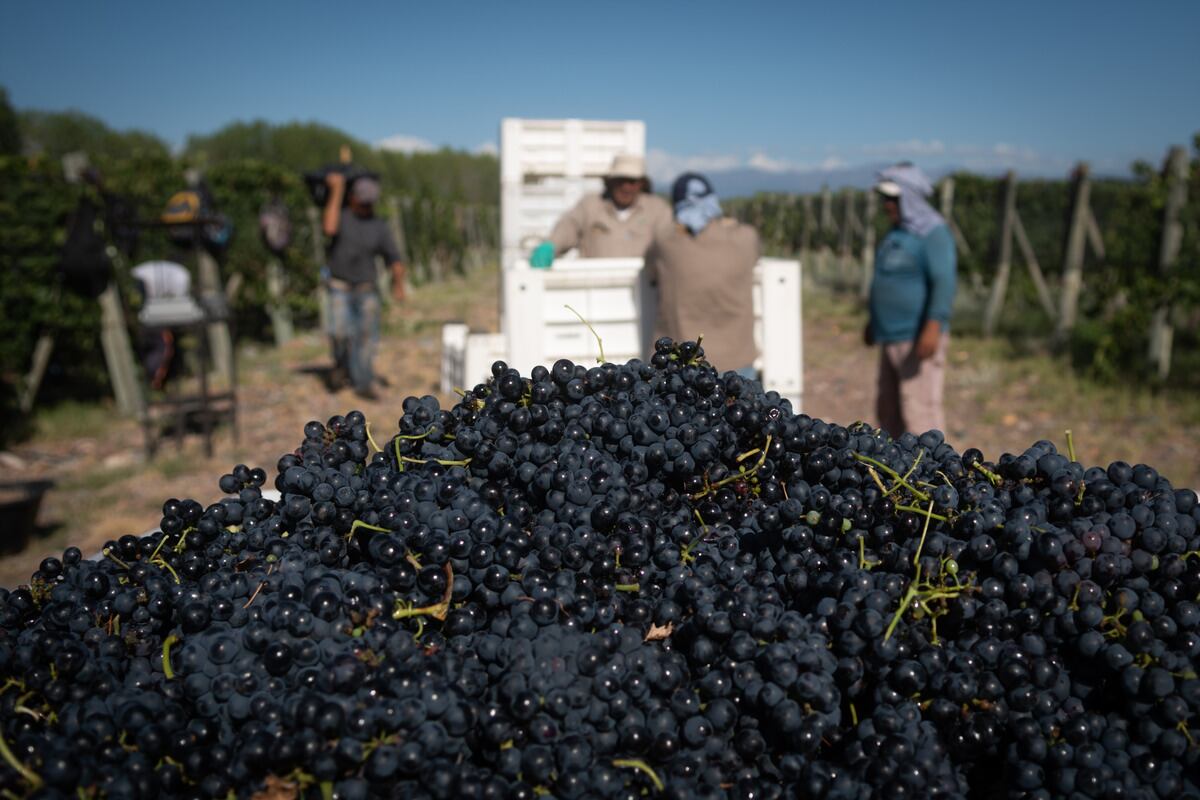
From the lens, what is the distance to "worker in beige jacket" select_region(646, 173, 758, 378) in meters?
4.77

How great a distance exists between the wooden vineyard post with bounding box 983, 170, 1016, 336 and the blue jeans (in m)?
8.73

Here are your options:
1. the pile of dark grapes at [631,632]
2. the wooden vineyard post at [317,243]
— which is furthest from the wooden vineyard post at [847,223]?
the pile of dark grapes at [631,632]

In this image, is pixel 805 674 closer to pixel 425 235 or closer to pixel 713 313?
pixel 713 313

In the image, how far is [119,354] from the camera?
8.96 m

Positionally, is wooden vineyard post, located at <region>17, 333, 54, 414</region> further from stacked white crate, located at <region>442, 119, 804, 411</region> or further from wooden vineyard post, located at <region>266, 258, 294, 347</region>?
stacked white crate, located at <region>442, 119, 804, 411</region>

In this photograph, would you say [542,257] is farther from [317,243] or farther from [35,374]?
[317,243]

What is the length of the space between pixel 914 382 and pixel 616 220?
96.0 inches

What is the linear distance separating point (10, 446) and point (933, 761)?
9.33m

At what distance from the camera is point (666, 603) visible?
→ 1.29 metres

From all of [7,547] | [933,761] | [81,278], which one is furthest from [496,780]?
[81,278]

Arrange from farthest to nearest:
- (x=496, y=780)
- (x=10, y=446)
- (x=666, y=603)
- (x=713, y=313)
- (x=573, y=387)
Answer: (x=10, y=446), (x=713, y=313), (x=573, y=387), (x=666, y=603), (x=496, y=780)

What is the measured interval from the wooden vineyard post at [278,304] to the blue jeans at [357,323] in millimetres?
Answer: 4058

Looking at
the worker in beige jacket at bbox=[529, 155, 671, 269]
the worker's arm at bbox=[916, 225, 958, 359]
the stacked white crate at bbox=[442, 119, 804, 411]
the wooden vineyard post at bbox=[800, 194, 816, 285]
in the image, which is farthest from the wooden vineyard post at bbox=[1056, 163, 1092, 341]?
the wooden vineyard post at bbox=[800, 194, 816, 285]

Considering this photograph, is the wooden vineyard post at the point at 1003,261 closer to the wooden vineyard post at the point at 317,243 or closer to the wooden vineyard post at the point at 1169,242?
the wooden vineyard post at the point at 1169,242
